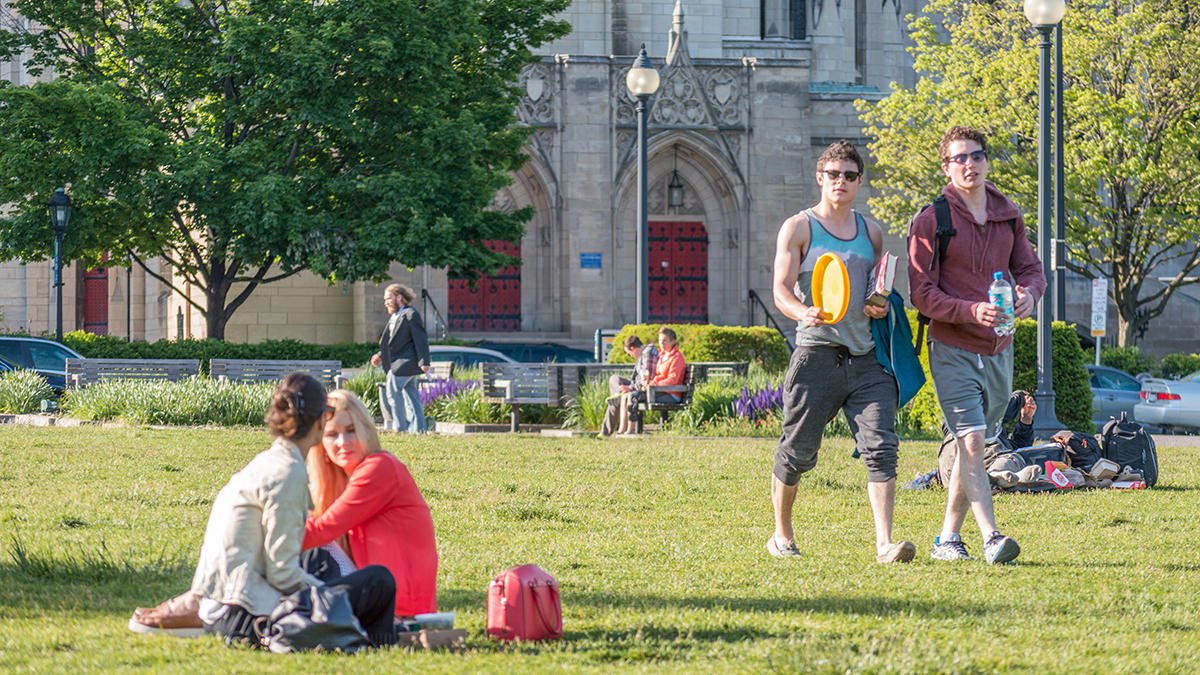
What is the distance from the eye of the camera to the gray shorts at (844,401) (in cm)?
946

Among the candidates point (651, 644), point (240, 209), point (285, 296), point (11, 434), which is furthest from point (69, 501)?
point (285, 296)

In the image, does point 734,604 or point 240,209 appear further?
point 240,209

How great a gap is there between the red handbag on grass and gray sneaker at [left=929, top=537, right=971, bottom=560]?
10.8 ft

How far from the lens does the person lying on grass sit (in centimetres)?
685

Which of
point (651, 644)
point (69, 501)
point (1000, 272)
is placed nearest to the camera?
point (651, 644)

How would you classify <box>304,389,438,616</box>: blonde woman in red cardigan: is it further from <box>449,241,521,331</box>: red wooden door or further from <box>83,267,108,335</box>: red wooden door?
<box>83,267,108,335</box>: red wooden door

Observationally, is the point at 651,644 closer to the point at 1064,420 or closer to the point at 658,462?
the point at 658,462

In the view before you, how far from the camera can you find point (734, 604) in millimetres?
8094

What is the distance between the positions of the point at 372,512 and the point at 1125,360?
111 ft

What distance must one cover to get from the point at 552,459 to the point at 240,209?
15722 mm

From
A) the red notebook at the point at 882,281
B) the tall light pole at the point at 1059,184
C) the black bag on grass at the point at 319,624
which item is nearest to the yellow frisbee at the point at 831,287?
the red notebook at the point at 882,281

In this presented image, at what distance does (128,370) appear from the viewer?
2658cm

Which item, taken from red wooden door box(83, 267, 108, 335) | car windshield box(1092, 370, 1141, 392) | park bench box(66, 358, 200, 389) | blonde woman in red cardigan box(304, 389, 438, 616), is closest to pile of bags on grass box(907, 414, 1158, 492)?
blonde woman in red cardigan box(304, 389, 438, 616)

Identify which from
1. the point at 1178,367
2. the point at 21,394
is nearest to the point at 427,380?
the point at 21,394
